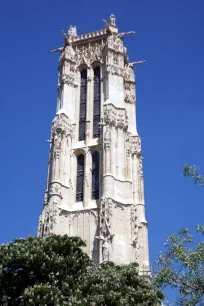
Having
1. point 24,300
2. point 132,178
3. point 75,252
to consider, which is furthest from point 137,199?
point 24,300

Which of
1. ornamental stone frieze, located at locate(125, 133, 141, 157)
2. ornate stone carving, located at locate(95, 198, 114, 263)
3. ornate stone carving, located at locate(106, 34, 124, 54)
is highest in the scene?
ornate stone carving, located at locate(106, 34, 124, 54)

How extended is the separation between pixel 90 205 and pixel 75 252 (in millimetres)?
14213

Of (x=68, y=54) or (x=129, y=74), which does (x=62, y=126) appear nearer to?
(x=68, y=54)

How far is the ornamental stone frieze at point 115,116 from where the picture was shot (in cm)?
3731

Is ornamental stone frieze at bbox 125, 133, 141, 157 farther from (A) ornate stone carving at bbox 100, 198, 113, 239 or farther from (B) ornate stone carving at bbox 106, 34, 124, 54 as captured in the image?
(B) ornate stone carving at bbox 106, 34, 124, 54

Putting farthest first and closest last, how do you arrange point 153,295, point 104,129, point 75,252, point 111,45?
point 111,45 → point 104,129 → point 75,252 → point 153,295

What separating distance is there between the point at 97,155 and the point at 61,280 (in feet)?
61.9

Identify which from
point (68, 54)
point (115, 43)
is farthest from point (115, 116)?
point (68, 54)

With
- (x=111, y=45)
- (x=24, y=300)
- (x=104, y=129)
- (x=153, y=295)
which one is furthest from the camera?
(x=111, y=45)

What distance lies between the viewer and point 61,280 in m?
19.4

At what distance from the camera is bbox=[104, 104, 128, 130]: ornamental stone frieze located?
37.3m

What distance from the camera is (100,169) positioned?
36.0m

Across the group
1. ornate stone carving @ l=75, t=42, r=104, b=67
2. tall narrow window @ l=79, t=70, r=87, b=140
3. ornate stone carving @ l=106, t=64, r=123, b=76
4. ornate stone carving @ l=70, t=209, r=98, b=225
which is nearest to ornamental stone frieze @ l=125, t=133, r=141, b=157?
tall narrow window @ l=79, t=70, r=87, b=140

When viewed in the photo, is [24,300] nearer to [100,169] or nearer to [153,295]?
[153,295]
